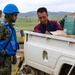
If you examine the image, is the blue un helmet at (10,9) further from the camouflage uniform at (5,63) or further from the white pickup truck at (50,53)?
the white pickup truck at (50,53)

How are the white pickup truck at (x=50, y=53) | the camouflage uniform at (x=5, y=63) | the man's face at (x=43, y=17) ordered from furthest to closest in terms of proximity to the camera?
the man's face at (x=43, y=17) < the camouflage uniform at (x=5, y=63) < the white pickup truck at (x=50, y=53)

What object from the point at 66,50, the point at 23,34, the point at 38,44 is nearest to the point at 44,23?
the point at 23,34

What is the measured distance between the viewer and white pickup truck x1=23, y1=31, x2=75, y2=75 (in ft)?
18.9

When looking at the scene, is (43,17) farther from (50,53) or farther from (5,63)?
(50,53)

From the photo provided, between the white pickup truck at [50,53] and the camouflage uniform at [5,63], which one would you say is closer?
the white pickup truck at [50,53]

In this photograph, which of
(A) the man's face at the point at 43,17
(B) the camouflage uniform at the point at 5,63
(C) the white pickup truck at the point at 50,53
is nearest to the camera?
(C) the white pickup truck at the point at 50,53

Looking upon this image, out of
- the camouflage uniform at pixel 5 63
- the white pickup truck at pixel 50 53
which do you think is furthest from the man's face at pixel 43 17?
the camouflage uniform at pixel 5 63

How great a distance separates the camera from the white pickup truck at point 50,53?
18.9 ft

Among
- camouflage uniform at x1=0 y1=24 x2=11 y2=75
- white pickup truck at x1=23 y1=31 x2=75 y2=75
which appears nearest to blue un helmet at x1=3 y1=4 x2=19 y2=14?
camouflage uniform at x1=0 y1=24 x2=11 y2=75

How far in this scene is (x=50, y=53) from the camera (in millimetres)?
6184

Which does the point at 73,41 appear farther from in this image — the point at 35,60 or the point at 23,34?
the point at 23,34

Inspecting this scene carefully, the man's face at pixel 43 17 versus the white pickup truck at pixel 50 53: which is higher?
the man's face at pixel 43 17

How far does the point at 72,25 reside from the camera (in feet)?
22.0

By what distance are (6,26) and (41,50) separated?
2.38 ft
